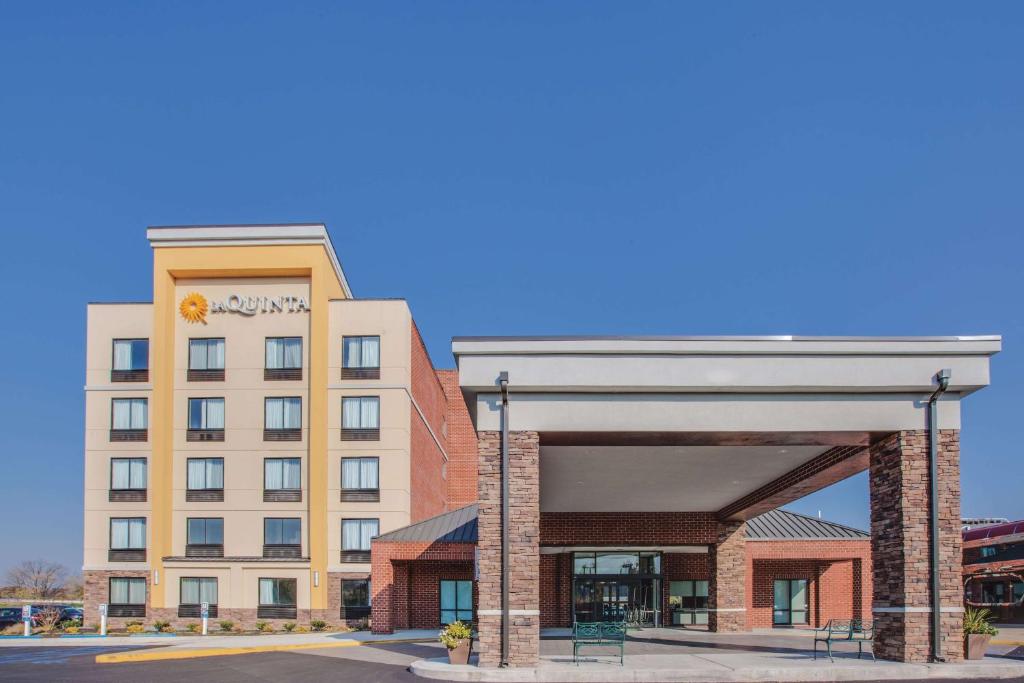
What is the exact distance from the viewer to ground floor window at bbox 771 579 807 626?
32625 millimetres

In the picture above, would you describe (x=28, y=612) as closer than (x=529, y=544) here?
No

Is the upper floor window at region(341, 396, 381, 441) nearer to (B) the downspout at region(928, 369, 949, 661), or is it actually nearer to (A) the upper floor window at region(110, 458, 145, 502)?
(A) the upper floor window at region(110, 458, 145, 502)

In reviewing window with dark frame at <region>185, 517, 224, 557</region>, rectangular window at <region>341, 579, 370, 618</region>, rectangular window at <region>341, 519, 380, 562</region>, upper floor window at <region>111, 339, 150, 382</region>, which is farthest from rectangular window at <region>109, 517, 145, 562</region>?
rectangular window at <region>341, 579, 370, 618</region>

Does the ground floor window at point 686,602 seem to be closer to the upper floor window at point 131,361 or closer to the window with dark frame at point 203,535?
the window with dark frame at point 203,535

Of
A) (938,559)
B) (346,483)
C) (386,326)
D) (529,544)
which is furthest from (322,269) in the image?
(938,559)

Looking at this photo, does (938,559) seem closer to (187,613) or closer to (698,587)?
(698,587)

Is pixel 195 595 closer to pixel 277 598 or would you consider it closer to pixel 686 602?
pixel 277 598

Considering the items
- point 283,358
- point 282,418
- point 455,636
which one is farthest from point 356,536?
point 455,636

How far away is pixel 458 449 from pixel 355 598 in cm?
1810

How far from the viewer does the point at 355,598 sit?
3522cm

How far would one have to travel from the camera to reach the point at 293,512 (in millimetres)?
36188

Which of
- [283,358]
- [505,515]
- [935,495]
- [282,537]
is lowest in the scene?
[282,537]

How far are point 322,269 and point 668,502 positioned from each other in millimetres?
18295

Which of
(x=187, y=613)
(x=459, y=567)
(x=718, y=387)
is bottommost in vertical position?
(x=187, y=613)
